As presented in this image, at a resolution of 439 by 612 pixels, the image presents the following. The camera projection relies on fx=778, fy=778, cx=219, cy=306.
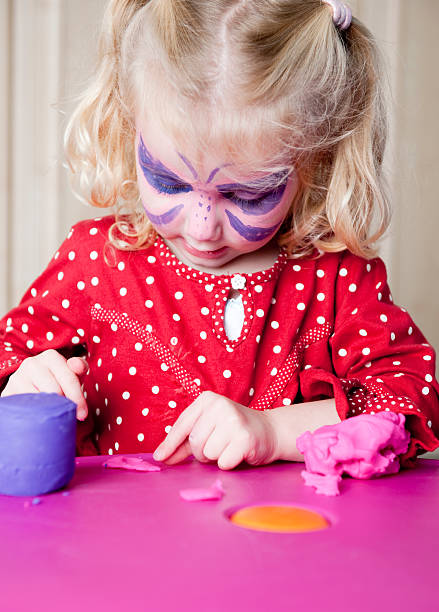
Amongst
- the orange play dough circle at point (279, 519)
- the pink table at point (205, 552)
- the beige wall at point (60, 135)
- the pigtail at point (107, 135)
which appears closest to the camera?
the pink table at point (205, 552)

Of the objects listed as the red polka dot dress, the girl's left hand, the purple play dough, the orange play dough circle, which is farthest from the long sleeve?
the purple play dough

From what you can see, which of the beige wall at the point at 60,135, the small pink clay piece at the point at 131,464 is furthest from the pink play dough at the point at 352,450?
the beige wall at the point at 60,135

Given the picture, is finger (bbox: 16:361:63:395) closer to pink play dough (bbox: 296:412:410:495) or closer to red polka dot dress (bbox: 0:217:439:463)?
red polka dot dress (bbox: 0:217:439:463)

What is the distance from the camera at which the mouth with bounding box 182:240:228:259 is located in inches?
36.2

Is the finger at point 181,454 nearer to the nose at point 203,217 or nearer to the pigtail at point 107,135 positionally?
the nose at point 203,217

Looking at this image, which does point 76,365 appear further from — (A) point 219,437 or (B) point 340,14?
(B) point 340,14

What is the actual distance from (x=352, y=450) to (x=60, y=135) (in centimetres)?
106

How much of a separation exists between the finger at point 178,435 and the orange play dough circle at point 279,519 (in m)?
0.16

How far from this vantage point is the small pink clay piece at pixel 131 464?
0.74 metres

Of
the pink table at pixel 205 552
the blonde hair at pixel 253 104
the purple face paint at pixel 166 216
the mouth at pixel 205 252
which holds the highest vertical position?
the blonde hair at pixel 253 104

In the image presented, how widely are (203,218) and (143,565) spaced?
437mm

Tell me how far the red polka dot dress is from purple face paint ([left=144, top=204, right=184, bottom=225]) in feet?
0.43

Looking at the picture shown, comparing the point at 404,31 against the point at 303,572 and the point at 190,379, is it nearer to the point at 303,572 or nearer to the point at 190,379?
the point at 190,379

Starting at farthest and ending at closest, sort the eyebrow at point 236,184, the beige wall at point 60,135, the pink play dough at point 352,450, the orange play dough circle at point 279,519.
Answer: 1. the beige wall at point 60,135
2. the eyebrow at point 236,184
3. the pink play dough at point 352,450
4. the orange play dough circle at point 279,519
